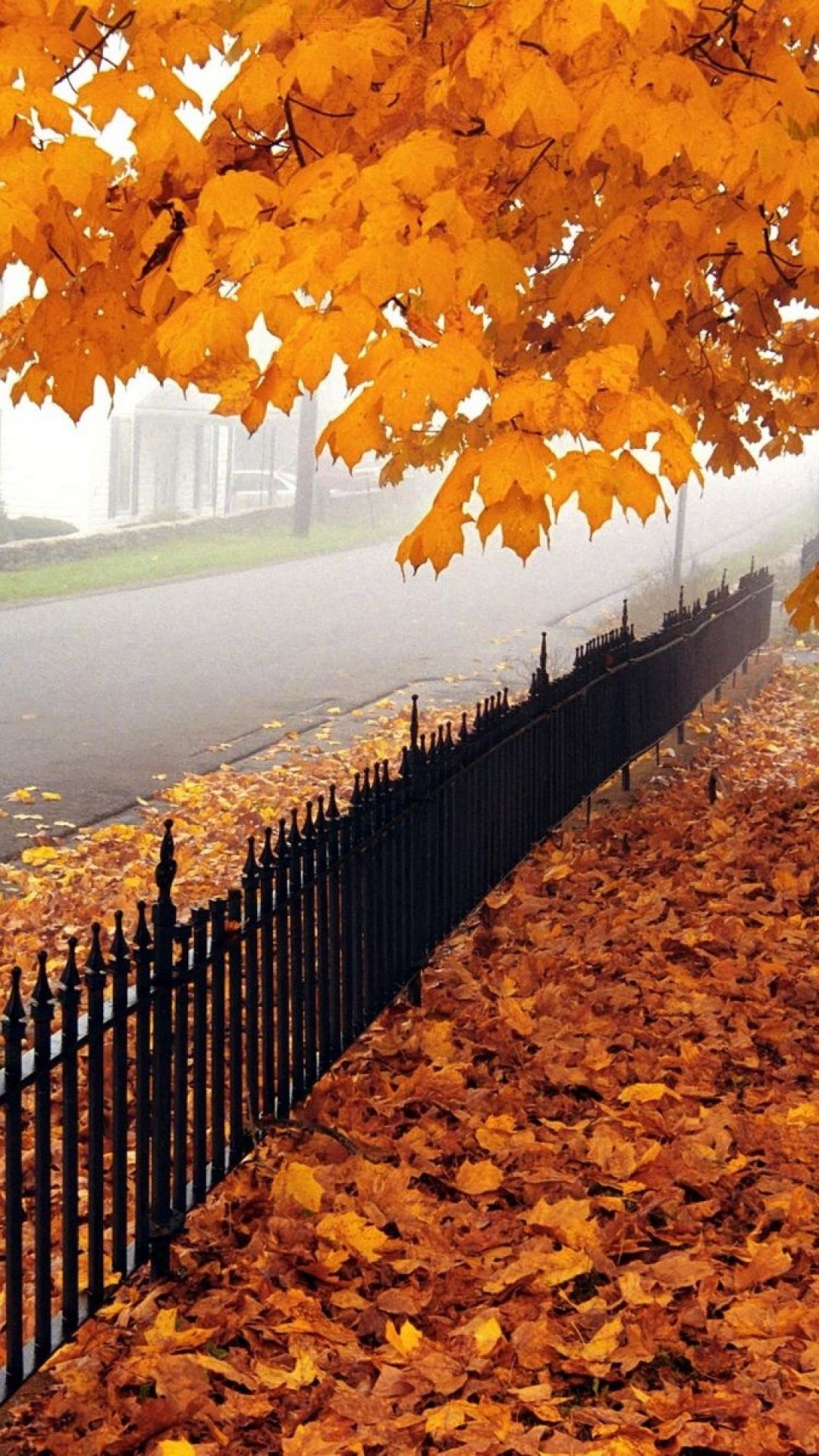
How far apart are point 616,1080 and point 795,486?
324 ft

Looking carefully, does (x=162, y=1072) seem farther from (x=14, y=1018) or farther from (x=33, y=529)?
(x=33, y=529)

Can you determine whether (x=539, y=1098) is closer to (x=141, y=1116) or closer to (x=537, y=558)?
(x=141, y=1116)

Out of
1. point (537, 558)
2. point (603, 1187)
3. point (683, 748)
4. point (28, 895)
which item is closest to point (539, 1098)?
point (603, 1187)

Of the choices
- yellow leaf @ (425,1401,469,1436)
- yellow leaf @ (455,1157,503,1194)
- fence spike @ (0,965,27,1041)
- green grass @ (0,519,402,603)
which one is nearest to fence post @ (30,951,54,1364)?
fence spike @ (0,965,27,1041)

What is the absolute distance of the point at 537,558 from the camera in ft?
129

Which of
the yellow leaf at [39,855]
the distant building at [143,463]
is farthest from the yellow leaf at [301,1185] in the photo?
the distant building at [143,463]

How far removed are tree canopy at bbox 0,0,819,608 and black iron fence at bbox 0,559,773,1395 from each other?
1424mm

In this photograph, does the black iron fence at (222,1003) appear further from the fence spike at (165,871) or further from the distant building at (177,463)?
the distant building at (177,463)

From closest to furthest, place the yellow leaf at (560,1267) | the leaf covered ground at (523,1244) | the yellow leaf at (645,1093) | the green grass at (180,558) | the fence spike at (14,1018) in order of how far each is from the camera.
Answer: the fence spike at (14,1018), the leaf covered ground at (523,1244), the yellow leaf at (560,1267), the yellow leaf at (645,1093), the green grass at (180,558)

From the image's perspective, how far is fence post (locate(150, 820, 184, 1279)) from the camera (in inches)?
153

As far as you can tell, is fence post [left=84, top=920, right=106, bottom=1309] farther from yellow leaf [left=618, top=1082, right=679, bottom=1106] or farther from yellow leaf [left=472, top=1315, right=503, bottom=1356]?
yellow leaf [left=618, top=1082, right=679, bottom=1106]

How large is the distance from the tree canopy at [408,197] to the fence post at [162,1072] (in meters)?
1.22

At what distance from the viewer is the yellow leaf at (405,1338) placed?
3.53m

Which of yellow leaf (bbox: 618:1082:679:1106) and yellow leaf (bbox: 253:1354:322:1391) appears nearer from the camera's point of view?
yellow leaf (bbox: 253:1354:322:1391)
